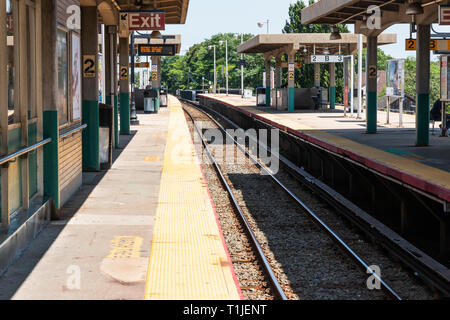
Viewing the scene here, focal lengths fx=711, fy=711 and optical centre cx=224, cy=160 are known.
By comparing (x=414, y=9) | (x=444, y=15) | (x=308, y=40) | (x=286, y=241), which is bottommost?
(x=286, y=241)

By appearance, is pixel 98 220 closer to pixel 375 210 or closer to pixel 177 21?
pixel 375 210

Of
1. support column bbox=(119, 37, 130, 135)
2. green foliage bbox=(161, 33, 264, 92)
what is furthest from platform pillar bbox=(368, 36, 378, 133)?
green foliage bbox=(161, 33, 264, 92)

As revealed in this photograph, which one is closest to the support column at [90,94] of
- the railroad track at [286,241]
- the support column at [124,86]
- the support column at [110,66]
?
the railroad track at [286,241]

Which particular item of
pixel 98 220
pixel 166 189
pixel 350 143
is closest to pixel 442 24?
pixel 350 143

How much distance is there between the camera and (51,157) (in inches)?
382

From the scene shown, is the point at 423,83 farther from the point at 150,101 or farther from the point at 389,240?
the point at 150,101

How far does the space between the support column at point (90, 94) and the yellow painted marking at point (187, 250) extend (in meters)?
1.90

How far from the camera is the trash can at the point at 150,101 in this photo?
39.5m

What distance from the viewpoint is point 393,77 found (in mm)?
23797

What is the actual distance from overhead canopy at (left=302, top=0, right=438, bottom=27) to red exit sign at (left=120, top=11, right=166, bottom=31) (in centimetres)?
478

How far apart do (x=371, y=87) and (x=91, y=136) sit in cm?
931

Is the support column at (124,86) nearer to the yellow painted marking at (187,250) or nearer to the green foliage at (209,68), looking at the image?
the yellow painted marking at (187,250)

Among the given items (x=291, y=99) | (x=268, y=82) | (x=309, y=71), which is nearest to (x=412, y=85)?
(x=309, y=71)

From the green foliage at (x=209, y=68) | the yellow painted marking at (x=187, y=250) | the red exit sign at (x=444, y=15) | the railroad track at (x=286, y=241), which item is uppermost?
the green foliage at (x=209, y=68)
